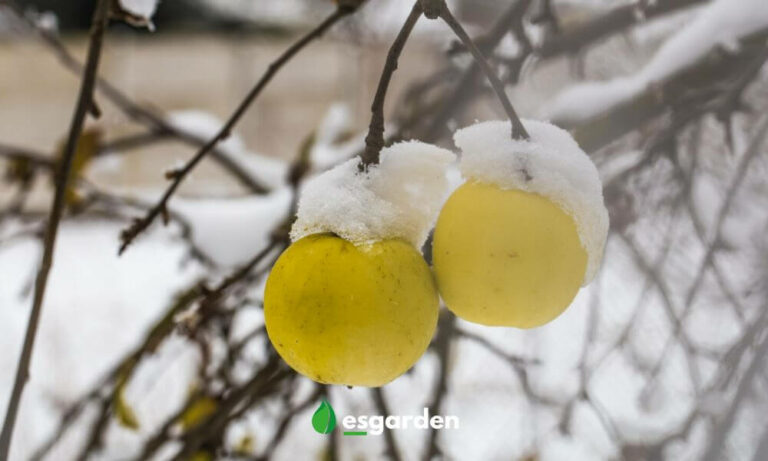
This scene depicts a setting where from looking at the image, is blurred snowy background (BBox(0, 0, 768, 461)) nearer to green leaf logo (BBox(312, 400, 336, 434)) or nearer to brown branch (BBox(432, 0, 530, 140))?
green leaf logo (BBox(312, 400, 336, 434))

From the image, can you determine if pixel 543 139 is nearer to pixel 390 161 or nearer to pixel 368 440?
pixel 390 161

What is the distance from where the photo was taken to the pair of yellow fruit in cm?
27

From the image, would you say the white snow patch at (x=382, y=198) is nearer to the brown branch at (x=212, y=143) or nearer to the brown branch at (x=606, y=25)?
the brown branch at (x=212, y=143)

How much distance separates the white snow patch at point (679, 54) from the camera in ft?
1.92

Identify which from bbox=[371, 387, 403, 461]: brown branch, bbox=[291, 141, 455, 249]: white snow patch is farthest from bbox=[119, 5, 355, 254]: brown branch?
bbox=[371, 387, 403, 461]: brown branch

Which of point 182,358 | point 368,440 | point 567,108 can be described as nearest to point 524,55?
point 567,108

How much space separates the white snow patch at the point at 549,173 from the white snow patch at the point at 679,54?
37 centimetres

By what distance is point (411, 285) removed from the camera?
0.28 metres

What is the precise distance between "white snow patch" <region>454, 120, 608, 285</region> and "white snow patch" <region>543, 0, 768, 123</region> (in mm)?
370

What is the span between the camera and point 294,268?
28cm

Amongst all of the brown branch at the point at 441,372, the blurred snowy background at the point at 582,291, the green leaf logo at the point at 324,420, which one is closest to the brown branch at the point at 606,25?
the blurred snowy background at the point at 582,291

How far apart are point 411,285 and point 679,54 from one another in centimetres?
49

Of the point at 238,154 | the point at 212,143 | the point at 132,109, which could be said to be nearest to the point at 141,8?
the point at 212,143

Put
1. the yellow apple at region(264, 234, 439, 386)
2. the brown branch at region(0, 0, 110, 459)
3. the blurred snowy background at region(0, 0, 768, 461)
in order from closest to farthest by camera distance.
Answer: the yellow apple at region(264, 234, 439, 386)
the brown branch at region(0, 0, 110, 459)
the blurred snowy background at region(0, 0, 768, 461)
